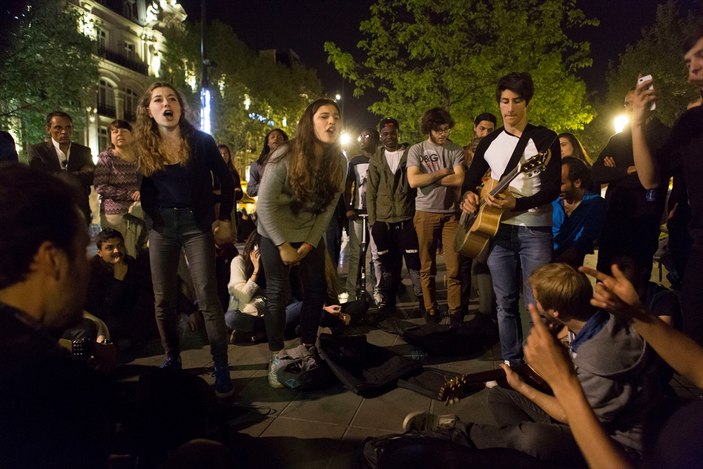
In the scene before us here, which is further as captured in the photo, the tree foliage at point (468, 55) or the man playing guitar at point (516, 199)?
the tree foliage at point (468, 55)

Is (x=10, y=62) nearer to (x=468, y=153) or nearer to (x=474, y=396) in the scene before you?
(x=468, y=153)

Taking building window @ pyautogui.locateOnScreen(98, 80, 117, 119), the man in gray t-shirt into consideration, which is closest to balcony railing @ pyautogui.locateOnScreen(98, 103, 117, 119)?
building window @ pyautogui.locateOnScreen(98, 80, 117, 119)

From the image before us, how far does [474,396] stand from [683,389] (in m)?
1.60

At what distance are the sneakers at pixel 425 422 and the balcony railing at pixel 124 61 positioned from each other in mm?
44984

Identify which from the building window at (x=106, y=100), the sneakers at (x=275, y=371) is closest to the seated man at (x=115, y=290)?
the sneakers at (x=275, y=371)

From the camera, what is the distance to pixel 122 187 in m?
5.52

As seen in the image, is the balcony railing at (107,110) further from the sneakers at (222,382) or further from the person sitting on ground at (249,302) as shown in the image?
the sneakers at (222,382)

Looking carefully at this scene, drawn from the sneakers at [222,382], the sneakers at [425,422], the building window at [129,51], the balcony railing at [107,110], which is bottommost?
the sneakers at [222,382]

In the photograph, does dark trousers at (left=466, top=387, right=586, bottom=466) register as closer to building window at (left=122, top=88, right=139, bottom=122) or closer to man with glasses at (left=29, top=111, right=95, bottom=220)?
man with glasses at (left=29, top=111, right=95, bottom=220)

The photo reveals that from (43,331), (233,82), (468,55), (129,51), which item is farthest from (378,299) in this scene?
(129,51)

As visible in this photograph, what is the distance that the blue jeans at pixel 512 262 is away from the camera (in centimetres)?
362

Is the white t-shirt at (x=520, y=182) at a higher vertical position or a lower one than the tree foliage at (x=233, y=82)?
lower

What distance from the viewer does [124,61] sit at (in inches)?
1720

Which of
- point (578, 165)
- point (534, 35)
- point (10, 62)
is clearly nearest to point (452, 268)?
point (578, 165)
